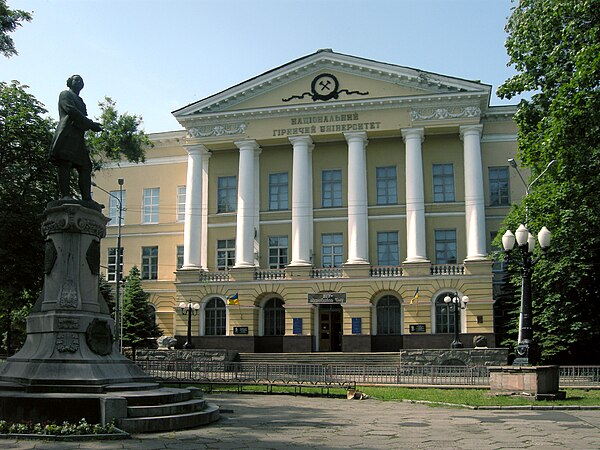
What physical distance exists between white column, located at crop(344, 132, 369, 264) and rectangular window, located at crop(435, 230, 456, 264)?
4.52m

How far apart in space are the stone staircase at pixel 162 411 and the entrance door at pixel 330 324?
3110 centimetres

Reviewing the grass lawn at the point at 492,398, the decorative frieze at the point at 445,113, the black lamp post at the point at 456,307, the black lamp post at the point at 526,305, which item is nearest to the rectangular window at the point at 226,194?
the decorative frieze at the point at 445,113

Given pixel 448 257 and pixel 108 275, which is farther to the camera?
pixel 108 275

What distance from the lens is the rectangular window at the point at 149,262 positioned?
51156 millimetres

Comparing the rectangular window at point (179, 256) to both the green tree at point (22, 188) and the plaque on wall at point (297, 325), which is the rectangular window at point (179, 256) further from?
the green tree at point (22, 188)

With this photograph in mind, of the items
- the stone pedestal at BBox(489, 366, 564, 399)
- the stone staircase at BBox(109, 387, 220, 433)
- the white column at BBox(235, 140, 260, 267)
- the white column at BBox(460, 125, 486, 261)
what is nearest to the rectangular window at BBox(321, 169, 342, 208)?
the white column at BBox(235, 140, 260, 267)

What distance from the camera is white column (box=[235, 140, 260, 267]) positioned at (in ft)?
150

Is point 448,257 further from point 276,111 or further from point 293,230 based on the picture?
point 276,111

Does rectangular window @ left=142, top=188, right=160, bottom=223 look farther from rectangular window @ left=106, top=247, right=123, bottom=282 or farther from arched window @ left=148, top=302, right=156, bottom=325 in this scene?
arched window @ left=148, top=302, right=156, bottom=325

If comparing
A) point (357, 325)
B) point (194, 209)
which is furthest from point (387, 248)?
point (194, 209)

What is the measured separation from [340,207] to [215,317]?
36.3 feet

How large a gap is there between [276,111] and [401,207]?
34.4ft

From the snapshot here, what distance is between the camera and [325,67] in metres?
46.1

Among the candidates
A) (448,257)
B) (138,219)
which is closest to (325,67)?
(448,257)
